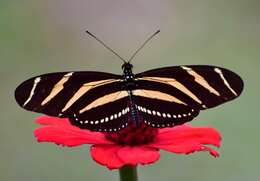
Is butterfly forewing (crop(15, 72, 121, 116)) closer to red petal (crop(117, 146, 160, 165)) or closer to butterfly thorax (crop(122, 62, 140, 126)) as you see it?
butterfly thorax (crop(122, 62, 140, 126))

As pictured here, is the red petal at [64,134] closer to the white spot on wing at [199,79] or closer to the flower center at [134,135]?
the flower center at [134,135]

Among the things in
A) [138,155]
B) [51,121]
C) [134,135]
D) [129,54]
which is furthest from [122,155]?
[129,54]

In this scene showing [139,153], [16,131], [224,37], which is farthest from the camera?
[224,37]

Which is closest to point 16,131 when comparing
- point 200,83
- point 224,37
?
point 224,37

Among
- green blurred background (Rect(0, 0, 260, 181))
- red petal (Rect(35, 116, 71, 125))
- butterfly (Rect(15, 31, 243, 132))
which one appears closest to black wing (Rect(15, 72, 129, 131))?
butterfly (Rect(15, 31, 243, 132))

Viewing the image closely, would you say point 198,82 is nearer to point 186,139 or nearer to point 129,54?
point 186,139

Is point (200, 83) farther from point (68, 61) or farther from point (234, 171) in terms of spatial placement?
point (68, 61)
